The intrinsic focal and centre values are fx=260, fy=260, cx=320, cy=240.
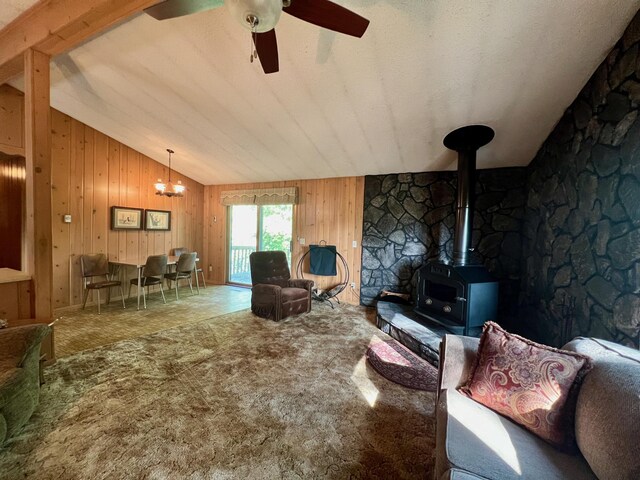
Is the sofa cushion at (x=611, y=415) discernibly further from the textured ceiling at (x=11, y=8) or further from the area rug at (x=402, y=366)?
the textured ceiling at (x=11, y=8)

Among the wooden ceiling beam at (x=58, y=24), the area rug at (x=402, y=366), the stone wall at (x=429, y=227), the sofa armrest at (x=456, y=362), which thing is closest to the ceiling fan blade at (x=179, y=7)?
the wooden ceiling beam at (x=58, y=24)

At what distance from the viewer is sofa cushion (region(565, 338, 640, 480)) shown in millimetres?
880

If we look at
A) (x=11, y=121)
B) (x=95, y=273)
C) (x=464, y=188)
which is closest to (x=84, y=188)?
(x=11, y=121)

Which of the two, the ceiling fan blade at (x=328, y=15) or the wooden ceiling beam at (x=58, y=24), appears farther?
the wooden ceiling beam at (x=58, y=24)

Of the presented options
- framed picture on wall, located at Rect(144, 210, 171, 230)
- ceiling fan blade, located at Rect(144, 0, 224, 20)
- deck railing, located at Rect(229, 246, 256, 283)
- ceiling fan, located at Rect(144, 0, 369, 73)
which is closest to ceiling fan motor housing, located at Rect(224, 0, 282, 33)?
ceiling fan, located at Rect(144, 0, 369, 73)

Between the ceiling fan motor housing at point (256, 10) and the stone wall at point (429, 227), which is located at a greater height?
the ceiling fan motor housing at point (256, 10)

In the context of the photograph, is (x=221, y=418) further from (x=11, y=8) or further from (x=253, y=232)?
(x=253, y=232)

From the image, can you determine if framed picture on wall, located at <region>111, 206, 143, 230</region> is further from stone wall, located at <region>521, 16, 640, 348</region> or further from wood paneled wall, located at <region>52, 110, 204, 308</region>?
→ stone wall, located at <region>521, 16, 640, 348</region>

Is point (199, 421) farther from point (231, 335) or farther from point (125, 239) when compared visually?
point (125, 239)

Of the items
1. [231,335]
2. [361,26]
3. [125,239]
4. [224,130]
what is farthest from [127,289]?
[361,26]

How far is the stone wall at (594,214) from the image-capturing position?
68.5 inches

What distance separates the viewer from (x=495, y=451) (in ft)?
3.44

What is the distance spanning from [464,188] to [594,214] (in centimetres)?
121

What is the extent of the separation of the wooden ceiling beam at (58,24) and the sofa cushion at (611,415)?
10.5ft
